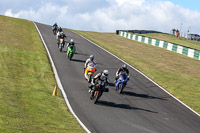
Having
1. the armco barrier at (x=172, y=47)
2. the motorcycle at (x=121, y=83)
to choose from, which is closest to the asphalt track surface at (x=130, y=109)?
the motorcycle at (x=121, y=83)

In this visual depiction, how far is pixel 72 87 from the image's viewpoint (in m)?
20.4

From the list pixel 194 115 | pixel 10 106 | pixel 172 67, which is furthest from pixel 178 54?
pixel 10 106

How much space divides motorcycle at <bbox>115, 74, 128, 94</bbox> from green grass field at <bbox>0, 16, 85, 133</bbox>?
4.14m

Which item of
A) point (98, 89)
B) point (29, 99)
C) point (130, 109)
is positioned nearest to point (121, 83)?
point (130, 109)

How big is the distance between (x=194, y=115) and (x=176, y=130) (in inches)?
155

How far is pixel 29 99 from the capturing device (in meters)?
15.9

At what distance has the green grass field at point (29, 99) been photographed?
12227mm

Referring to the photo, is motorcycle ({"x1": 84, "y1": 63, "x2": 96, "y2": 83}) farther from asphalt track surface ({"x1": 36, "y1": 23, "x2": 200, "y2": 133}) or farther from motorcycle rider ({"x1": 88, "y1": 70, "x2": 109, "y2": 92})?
motorcycle rider ({"x1": 88, "y1": 70, "x2": 109, "y2": 92})

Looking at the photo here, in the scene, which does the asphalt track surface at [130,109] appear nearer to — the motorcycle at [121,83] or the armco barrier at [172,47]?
the motorcycle at [121,83]

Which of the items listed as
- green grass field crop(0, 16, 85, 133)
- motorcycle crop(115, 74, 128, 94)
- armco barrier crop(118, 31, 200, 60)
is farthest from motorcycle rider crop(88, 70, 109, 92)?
armco barrier crop(118, 31, 200, 60)

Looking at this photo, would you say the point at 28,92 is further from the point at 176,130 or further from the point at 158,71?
the point at 158,71

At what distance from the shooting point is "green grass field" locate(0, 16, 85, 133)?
481 inches

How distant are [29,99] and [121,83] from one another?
675 centimetres

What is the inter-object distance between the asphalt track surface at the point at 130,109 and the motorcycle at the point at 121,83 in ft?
1.15
